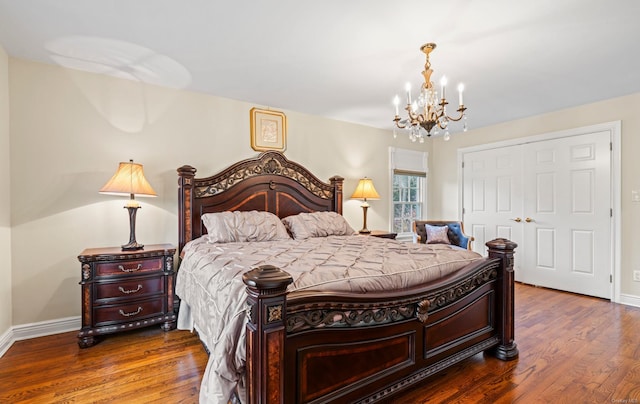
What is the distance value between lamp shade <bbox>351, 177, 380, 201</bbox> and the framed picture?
1.21 m

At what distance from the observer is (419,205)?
554 cm

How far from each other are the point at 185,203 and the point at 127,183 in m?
0.58

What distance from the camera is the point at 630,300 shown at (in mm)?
3400

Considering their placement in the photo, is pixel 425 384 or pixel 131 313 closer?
pixel 425 384

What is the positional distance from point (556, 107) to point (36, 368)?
5.87 meters

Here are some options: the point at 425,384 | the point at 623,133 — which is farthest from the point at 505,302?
the point at 623,133

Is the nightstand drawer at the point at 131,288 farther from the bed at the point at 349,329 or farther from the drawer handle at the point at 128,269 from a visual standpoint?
the bed at the point at 349,329

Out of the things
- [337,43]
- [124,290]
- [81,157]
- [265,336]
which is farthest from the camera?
[81,157]

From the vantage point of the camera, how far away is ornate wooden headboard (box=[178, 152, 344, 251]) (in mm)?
3127

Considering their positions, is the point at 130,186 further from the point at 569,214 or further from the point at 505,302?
the point at 569,214

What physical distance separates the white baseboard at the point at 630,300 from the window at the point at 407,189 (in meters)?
2.67

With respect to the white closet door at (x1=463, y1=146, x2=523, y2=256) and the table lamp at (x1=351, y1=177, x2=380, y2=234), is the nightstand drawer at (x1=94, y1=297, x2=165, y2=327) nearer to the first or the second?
the table lamp at (x1=351, y1=177, x2=380, y2=234)

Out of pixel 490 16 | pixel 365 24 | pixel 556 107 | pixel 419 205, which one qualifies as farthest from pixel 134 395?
pixel 556 107

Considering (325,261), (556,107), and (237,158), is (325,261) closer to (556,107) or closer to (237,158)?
(237,158)
